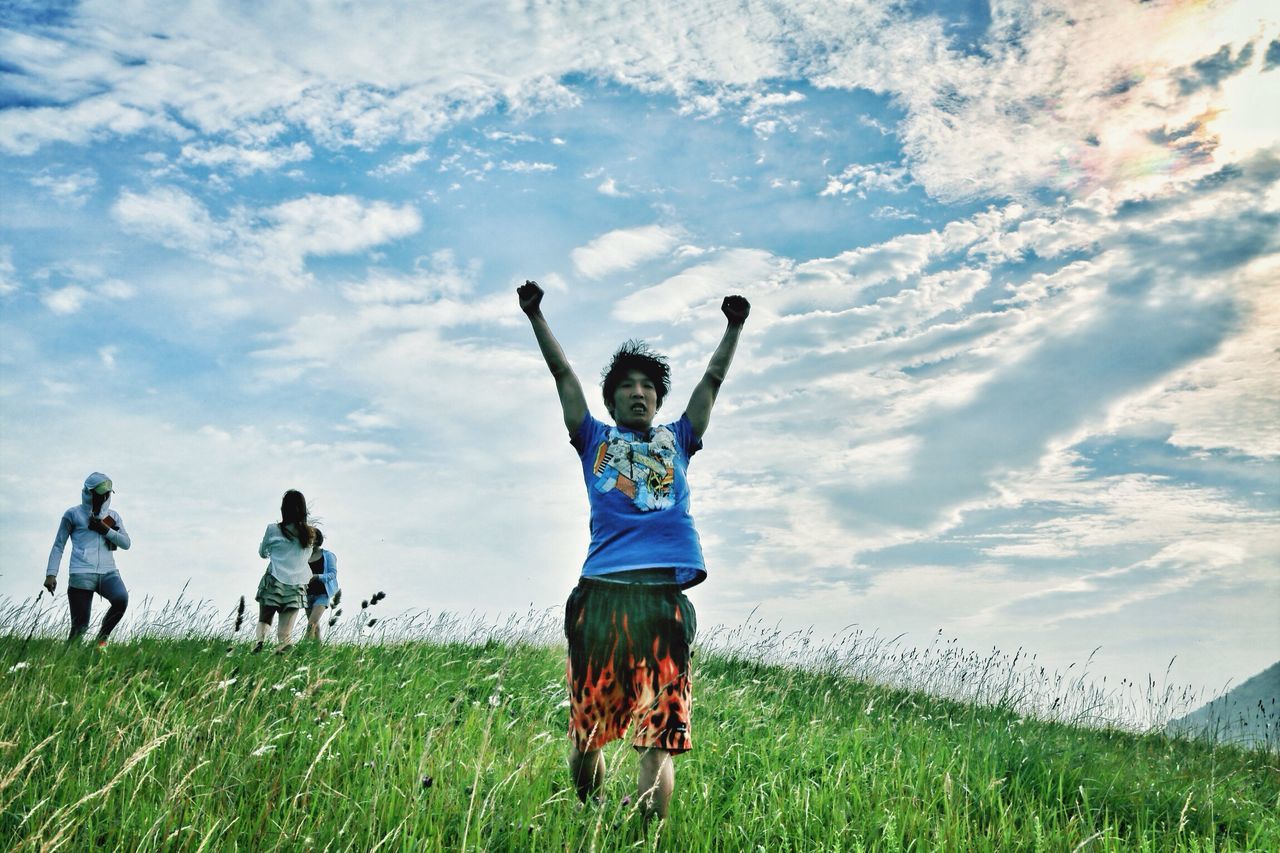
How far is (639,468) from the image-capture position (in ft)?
14.1

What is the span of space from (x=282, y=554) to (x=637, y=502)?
7.44m

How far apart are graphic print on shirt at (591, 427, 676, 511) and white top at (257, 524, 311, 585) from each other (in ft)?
23.5

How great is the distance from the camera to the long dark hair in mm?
10273

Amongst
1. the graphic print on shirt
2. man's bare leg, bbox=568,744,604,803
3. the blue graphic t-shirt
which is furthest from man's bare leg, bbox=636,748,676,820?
the graphic print on shirt

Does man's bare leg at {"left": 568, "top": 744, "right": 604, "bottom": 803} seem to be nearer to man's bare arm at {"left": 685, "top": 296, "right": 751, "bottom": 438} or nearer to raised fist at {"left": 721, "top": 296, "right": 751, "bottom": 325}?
man's bare arm at {"left": 685, "top": 296, "right": 751, "bottom": 438}

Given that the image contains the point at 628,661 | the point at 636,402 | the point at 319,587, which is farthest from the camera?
the point at 319,587

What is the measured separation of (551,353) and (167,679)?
5.22 meters

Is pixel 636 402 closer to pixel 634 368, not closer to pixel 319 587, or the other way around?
pixel 634 368

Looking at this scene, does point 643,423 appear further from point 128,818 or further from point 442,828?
point 128,818

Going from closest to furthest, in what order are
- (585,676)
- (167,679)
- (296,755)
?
1. (585,676)
2. (296,755)
3. (167,679)

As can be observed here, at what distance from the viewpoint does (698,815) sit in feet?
14.4

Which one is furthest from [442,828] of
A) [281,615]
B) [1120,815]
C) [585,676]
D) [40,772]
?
[281,615]

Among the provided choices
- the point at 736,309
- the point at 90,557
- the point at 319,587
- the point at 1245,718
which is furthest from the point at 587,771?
the point at 1245,718

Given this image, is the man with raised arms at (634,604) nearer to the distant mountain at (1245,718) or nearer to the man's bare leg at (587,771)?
the man's bare leg at (587,771)
